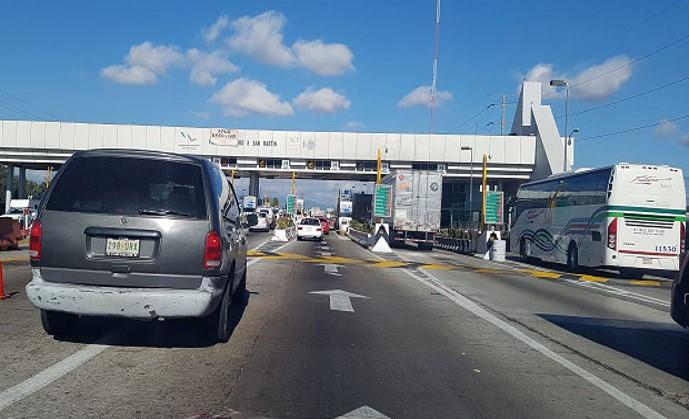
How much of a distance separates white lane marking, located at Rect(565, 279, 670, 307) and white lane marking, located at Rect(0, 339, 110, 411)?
12306 mm

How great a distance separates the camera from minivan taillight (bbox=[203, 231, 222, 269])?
6.78 meters

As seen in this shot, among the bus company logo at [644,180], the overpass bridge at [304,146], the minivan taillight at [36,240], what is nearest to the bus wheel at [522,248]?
the bus company logo at [644,180]

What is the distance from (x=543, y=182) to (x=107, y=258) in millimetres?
24683

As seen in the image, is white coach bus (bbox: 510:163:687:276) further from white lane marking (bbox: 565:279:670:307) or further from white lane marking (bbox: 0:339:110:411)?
white lane marking (bbox: 0:339:110:411)

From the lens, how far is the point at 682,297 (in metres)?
8.20

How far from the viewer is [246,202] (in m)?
66.2

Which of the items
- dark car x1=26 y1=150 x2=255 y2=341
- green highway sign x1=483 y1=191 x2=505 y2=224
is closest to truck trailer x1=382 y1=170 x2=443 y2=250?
green highway sign x1=483 y1=191 x2=505 y2=224

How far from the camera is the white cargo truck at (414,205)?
34.3 metres

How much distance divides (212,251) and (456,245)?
108 ft

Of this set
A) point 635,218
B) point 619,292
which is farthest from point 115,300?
point 635,218

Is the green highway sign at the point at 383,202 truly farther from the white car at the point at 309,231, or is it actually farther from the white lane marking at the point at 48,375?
the white lane marking at the point at 48,375

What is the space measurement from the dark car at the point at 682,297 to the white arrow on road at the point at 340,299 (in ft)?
15.8

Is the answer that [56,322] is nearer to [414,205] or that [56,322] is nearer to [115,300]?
[115,300]

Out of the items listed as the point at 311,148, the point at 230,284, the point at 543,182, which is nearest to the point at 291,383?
the point at 230,284
